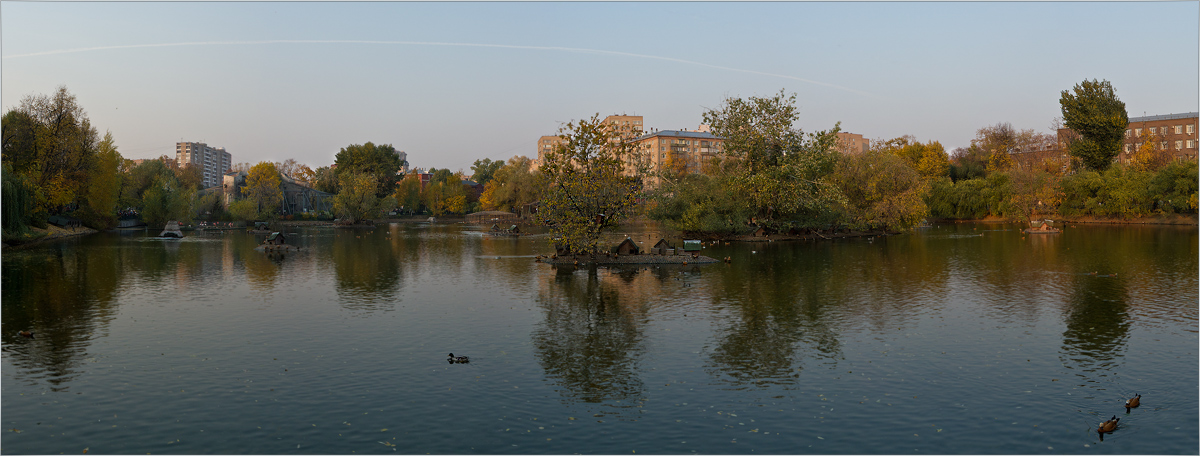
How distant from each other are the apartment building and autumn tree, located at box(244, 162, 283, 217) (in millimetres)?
163837

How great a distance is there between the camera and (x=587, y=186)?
42.6 metres

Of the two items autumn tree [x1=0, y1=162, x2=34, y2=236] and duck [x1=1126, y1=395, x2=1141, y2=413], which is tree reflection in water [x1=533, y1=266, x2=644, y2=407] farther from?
autumn tree [x1=0, y1=162, x2=34, y2=236]

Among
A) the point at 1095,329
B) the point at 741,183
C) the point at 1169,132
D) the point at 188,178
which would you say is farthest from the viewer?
the point at 188,178

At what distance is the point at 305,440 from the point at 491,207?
144578mm

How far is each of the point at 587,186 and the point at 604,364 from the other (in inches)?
951

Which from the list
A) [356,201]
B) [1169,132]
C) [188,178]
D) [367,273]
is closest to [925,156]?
[1169,132]

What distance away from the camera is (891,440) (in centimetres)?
1345

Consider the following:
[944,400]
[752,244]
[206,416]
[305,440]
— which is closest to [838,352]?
[944,400]

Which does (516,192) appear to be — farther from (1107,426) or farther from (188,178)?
(1107,426)

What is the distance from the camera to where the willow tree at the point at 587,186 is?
42406 millimetres

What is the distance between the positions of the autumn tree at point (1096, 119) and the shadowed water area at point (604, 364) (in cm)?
7903

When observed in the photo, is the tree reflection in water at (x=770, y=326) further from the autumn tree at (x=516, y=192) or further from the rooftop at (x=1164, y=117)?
the rooftop at (x=1164, y=117)

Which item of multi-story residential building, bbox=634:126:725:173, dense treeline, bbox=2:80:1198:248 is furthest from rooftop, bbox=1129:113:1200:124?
multi-story residential building, bbox=634:126:725:173

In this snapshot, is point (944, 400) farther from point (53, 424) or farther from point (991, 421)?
point (53, 424)
